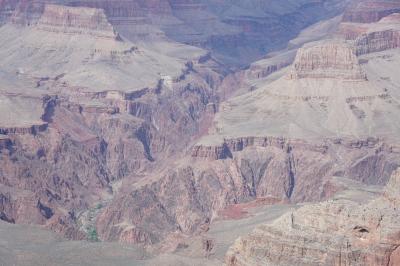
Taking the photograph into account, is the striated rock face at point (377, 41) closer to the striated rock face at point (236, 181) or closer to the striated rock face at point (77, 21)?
the striated rock face at point (77, 21)

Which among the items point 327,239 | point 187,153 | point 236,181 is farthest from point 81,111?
point 327,239

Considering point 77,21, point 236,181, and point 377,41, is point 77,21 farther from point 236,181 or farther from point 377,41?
point 236,181

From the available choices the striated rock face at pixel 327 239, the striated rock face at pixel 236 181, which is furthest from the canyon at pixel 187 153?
the striated rock face at pixel 236 181

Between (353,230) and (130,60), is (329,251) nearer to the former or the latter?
(353,230)

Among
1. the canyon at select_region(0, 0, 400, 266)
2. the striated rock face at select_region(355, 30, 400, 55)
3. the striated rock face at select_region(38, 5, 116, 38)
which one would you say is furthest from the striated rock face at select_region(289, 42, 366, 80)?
the striated rock face at select_region(38, 5, 116, 38)

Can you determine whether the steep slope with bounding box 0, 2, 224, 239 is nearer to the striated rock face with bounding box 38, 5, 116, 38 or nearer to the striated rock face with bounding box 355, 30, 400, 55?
the striated rock face with bounding box 38, 5, 116, 38
